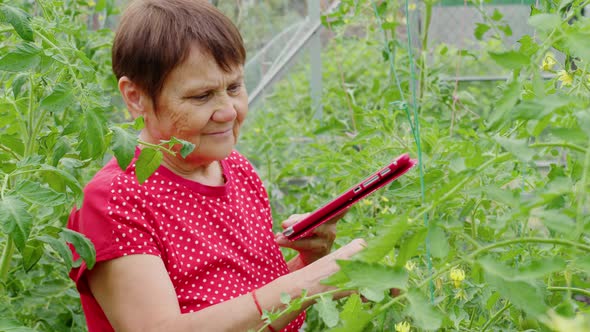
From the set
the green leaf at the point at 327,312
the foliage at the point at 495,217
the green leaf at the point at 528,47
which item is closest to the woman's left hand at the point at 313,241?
the foliage at the point at 495,217

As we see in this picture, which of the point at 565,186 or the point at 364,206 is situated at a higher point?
the point at 565,186

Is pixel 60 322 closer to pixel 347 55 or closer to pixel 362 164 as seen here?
pixel 362 164

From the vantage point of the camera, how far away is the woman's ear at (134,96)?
1742mm

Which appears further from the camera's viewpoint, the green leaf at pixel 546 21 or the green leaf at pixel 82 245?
the green leaf at pixel 82 245

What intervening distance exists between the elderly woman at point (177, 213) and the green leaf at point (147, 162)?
10.5 inches

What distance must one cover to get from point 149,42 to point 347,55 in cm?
407

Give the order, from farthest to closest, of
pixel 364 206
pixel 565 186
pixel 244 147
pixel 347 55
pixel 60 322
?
pixel 347 55
pixel 244 147
pixel 364 206
pixel 60 322
pixel 565 186

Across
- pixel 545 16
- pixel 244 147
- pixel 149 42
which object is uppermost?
pixel 545 16

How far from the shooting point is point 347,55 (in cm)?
570

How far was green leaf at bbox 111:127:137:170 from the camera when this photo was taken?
125cm

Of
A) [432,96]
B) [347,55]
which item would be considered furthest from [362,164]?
[347,55]

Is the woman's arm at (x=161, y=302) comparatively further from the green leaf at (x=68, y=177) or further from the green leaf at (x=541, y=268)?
the green leaf at (x=541, y=268)

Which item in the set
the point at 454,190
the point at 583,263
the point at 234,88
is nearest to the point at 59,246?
the point at 234,88

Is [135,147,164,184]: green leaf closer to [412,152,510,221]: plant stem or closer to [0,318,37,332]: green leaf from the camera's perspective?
[0,318,37,332]: green leaf
